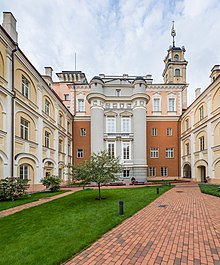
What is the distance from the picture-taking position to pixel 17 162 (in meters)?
15.1

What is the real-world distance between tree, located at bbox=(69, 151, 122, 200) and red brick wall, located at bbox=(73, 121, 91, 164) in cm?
1910

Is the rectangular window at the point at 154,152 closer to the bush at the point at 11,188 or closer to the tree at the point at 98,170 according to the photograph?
the tree at the point at 98,170

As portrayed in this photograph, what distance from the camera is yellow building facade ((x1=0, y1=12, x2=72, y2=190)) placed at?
537 inches

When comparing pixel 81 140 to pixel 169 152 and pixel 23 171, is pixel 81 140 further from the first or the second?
pixel 23 171

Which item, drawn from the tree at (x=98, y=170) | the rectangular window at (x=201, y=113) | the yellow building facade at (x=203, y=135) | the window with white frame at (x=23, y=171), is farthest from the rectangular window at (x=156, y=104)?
the window with white frame at (x=23, y=171)

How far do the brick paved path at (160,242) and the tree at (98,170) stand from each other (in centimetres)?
381

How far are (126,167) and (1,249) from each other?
22.7 metres

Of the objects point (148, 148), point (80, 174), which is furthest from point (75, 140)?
point (80, 174)

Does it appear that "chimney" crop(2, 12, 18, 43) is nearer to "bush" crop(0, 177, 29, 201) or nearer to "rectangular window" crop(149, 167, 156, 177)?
"bush" crop(0, 177, 29, 201)

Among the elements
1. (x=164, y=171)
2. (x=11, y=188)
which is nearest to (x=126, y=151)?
(x=164, y=171)

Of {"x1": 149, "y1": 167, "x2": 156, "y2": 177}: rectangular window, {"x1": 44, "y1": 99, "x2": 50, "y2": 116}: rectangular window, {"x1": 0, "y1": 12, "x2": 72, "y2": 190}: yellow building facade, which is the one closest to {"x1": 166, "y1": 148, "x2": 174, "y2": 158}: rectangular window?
{"x1": 149, "y1": 167, "x2": 156, "y2": 177}: rectangular window

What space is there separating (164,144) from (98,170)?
71.4 feet

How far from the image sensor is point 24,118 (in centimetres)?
1647

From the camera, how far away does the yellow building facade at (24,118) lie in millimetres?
13641
